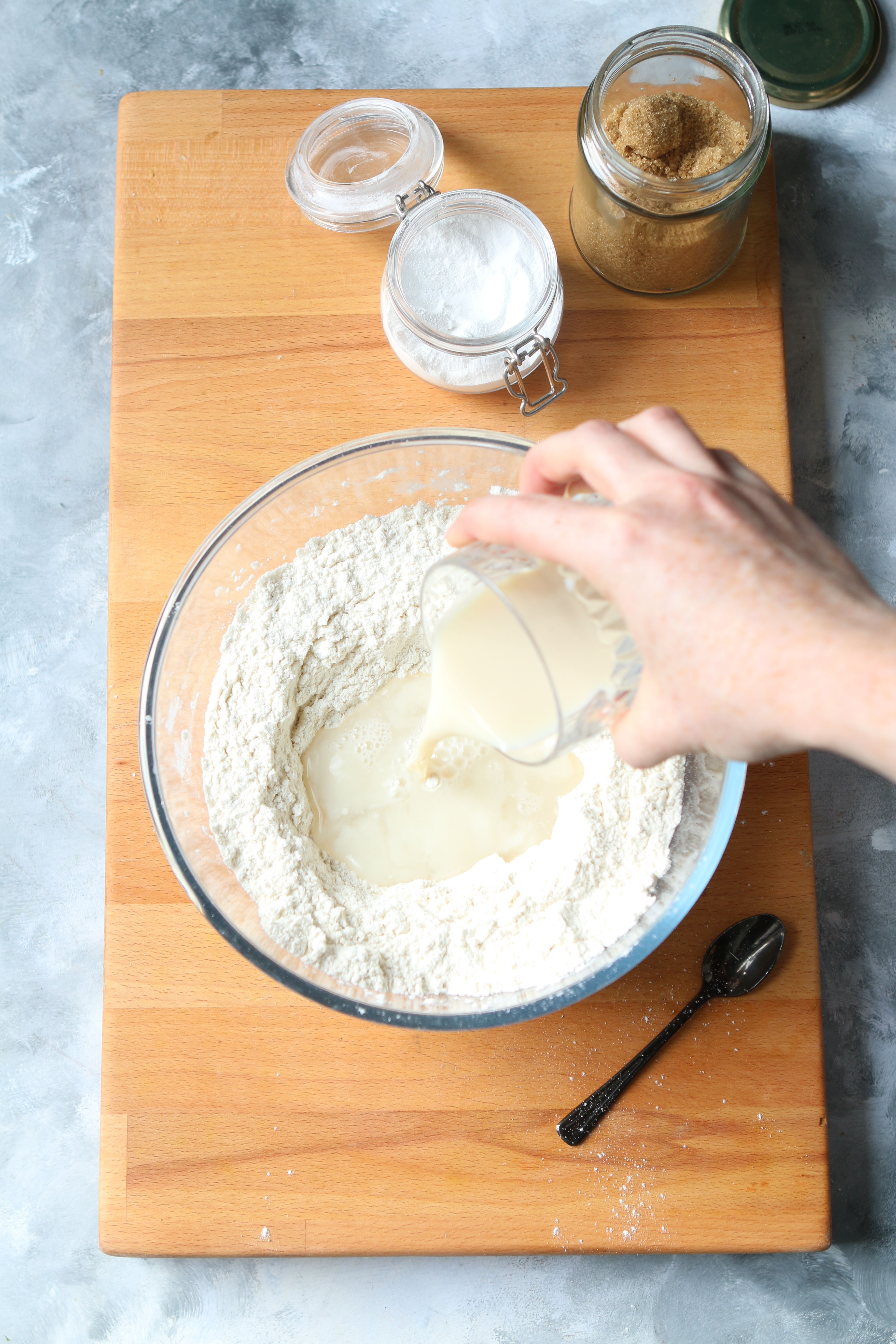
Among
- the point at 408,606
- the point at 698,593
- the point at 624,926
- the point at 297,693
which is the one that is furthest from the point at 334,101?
the point at 624,926

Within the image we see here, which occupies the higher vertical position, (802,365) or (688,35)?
(688,35)

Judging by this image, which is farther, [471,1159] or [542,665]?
[471,1159]

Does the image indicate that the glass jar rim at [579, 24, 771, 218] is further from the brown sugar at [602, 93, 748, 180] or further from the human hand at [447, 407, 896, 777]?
the human hand at [447, 407, 896, 777]

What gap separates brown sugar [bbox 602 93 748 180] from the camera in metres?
1.18

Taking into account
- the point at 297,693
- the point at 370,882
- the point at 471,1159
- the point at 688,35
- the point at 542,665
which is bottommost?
the point at 471,1159

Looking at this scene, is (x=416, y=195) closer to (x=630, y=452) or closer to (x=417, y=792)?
(x=630, y=452)

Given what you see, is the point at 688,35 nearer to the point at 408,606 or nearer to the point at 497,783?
the point at 408,606

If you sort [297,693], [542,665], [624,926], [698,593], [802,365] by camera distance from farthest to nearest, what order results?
[802,365] → [297,693] → [624,926] → [542,665] → [698,593]

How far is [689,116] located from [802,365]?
0.48m

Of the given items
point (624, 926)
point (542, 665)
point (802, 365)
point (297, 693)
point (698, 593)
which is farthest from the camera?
point (802, 365)

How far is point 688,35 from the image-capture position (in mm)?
1215

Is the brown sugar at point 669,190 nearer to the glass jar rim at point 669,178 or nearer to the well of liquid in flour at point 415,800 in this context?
the glass jar rim at point 669,178

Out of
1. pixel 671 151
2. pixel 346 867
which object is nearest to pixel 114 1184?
pixel 346 867

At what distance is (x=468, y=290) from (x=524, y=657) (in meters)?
0.55
